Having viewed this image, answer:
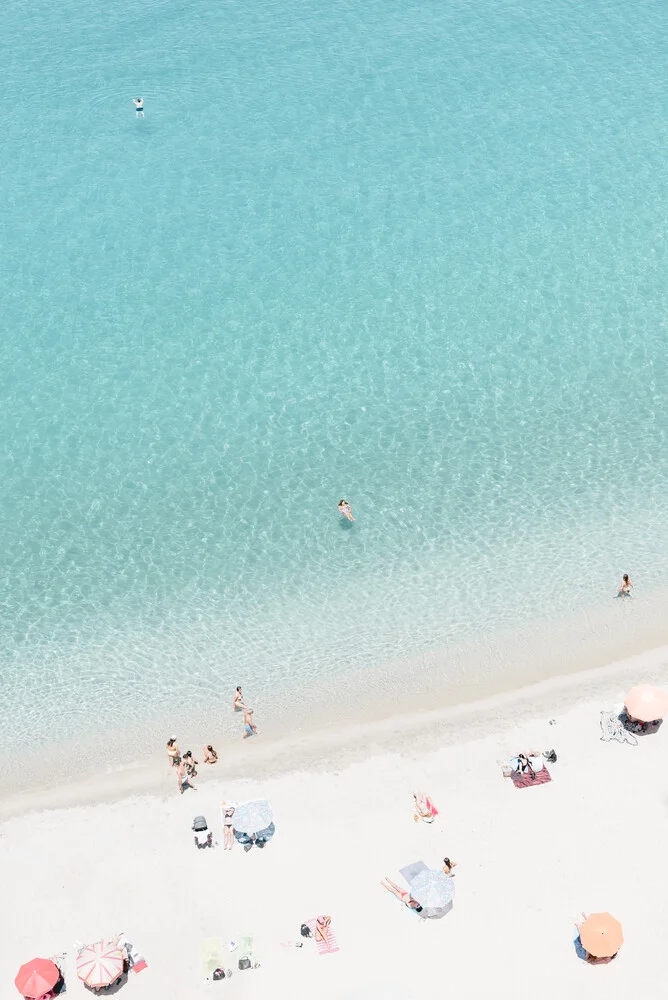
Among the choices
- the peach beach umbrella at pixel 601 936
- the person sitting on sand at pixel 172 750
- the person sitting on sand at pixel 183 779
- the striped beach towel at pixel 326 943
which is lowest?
the peach beach umbrella at pixel 601 936

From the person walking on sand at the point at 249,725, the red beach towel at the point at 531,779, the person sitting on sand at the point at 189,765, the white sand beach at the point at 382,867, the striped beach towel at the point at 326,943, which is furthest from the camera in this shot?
the person walking on sand at the point at 249,725

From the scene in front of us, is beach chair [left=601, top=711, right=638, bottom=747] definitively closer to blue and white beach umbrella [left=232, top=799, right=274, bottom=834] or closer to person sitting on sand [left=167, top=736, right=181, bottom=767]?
blue and white beach umbrella [left=232, top=799, right=274, bottom=834]

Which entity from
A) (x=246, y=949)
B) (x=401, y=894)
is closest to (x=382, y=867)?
(x=401, y=894)

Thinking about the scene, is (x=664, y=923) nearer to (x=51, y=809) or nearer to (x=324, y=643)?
(x=324, y=643)

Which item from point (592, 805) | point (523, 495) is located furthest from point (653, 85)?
point (592, 805)

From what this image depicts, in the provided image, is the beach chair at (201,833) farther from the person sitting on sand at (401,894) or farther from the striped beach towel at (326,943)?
the person sitting on sand at (401,894)

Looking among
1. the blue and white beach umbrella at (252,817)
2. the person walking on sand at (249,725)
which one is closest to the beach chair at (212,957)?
the blue and white beach umbrella at (252,817)
